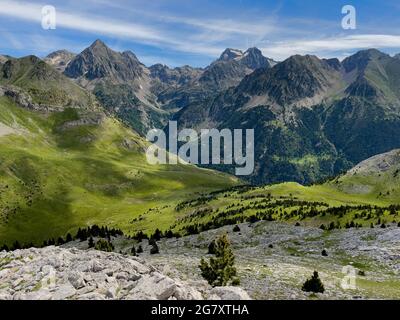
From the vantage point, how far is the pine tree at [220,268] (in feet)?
140

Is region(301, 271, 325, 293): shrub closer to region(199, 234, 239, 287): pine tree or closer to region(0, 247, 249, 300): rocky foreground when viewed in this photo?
region(199, 234, 239, 287): pine tree

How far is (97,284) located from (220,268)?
14342 millimetres

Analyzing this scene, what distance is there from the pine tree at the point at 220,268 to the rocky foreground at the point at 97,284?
5.94 ft

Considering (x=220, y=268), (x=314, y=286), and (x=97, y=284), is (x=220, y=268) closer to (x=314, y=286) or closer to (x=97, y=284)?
(x=314, y=286)

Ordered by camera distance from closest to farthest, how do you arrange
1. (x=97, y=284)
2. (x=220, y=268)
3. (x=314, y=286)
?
1. (x=97, y=284)
2. (x=220, y=268)
3. (x=314, y=286)

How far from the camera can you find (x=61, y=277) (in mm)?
36438

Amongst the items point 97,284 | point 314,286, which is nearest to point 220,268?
point 314,286

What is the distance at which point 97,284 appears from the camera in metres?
33.4

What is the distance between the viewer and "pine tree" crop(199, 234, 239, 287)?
42600mm

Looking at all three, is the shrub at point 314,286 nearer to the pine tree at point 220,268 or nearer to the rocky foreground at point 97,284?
the pine tree at point 220,268

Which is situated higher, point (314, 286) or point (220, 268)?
point (220, 268)

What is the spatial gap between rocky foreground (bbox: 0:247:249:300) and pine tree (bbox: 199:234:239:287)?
1.81m

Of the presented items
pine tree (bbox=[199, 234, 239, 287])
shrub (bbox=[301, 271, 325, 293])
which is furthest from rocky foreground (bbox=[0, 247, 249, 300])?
shrub (bbox=[301, 271, 325, 293])
